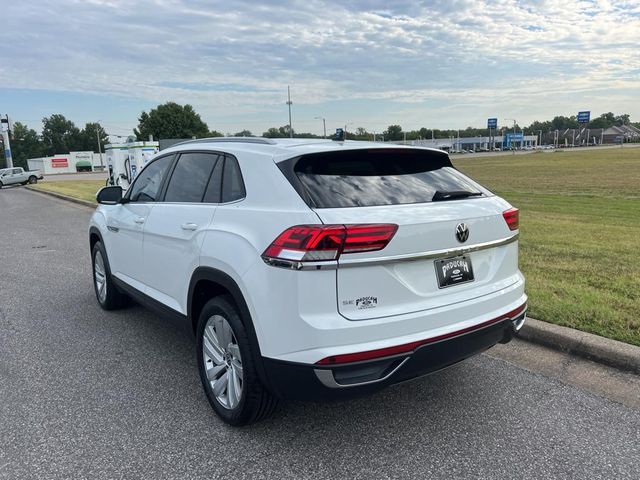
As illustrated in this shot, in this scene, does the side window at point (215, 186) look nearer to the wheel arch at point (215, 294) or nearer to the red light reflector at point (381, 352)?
the wheel arch at point (215, 294)

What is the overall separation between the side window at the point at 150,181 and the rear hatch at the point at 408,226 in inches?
70.4

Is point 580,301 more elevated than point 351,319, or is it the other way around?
point 351,319

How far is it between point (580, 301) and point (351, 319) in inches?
125

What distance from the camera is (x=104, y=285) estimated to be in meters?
5.55

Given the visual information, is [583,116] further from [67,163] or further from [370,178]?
[370,178]

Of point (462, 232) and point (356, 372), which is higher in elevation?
point (462, 232)

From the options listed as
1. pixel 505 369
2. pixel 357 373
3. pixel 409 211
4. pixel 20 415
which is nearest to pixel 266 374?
pixel 357 373

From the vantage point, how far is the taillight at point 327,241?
2.50 meters

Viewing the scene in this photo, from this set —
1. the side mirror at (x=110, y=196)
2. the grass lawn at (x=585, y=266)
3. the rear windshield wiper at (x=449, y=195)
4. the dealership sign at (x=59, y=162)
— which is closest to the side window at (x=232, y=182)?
the rear windshield wiper at (x=449, y=195)

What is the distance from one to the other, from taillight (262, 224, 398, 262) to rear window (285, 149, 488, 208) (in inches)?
7.4

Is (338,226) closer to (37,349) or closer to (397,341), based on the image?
(397,341)

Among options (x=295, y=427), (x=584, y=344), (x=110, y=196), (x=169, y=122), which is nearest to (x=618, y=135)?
(x=169, y=122)

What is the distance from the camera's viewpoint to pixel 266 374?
2723 millimetres

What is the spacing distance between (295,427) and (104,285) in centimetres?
333
